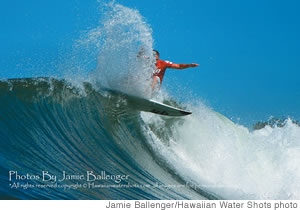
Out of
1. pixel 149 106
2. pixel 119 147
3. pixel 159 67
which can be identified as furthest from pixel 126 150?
pixel 159 67

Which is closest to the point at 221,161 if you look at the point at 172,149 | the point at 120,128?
the point at 172,149

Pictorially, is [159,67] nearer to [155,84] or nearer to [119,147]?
[155,84]

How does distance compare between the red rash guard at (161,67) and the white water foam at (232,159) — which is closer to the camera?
the white water foam at (232,159)

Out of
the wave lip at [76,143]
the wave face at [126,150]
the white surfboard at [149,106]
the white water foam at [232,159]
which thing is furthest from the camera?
the white surfboard at [149,106]

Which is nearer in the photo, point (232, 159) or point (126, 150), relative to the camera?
point (126, 150)

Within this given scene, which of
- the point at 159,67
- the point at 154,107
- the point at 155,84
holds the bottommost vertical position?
the point at 154,107

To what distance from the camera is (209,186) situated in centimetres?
570

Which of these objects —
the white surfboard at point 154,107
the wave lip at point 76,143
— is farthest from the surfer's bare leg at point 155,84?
the wave lip at point 76,143

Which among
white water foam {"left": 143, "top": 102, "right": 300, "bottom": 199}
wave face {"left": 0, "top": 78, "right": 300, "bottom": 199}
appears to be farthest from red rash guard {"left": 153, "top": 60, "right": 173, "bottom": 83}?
white water foam {"left": 143, "top": 102, "right": 300, "bottom": 199}

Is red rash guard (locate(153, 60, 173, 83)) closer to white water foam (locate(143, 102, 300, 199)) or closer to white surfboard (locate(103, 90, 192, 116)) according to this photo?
white surfboard (locate(103, 90, 192, 116))

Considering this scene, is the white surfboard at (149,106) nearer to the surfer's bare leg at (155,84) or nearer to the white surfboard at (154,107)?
the white surfboard at (154,107)
